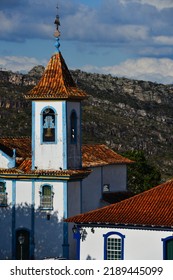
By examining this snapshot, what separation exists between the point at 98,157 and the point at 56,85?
6.60 metres

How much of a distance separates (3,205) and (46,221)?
2.48 meters

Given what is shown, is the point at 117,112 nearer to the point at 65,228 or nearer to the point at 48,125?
the point at 48,125

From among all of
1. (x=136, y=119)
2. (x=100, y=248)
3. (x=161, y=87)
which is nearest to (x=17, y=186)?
(x=100, y=248)

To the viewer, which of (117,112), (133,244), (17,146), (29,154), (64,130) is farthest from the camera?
(117,112)

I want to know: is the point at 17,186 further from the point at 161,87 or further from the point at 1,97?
the point at 161,87

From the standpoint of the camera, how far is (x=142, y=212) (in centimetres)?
3553

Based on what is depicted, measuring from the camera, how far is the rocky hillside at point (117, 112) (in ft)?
323

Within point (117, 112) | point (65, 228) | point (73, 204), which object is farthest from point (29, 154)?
point (117, 112)

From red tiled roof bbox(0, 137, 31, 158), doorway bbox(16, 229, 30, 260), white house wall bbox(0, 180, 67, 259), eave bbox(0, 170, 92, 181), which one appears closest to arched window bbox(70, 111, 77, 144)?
eave bbox(0, 170, 92, 181)

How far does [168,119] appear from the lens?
128 m

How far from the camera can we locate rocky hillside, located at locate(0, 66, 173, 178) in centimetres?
9850

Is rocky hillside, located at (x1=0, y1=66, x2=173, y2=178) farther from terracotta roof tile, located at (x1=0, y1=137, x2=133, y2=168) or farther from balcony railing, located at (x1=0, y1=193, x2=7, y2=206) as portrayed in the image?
balcony railing, located at (x1=0, y1=193, x2=7, y2=206)

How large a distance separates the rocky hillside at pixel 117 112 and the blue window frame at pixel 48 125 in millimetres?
45419

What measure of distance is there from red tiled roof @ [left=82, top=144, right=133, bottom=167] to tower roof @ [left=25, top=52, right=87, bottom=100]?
432 centimetres
